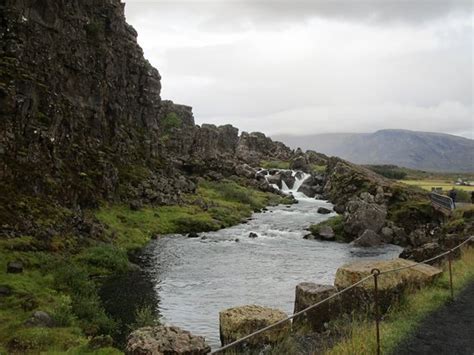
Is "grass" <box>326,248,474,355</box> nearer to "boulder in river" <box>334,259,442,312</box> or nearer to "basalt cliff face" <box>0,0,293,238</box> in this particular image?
"boulder in river" <box>334,259,442,312</box>

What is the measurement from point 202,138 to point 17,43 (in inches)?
4085

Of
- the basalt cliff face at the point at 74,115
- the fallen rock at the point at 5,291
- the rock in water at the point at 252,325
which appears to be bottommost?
the fallen rock at the point at 5,291

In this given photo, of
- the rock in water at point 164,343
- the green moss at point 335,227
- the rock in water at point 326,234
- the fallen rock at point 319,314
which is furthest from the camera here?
the green moss at point 335,227

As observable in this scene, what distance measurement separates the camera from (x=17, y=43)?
63.3 meters

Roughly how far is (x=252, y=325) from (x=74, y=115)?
6054 centimetres

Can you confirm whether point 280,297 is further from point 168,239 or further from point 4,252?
point 168,239

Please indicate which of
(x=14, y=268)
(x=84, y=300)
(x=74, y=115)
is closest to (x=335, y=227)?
(x=74, y=115)

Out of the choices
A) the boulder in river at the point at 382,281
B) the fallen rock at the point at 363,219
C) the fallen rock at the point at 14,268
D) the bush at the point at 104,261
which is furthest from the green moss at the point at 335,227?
the boulder in river at the point at 382,281

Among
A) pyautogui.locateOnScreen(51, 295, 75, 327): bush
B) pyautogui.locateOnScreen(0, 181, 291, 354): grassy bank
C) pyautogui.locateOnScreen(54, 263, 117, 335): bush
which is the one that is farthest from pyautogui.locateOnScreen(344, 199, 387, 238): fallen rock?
pyautogui.locateOnScreen(51, 295, 75, 327): bush

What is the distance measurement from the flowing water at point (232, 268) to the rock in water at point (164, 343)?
11.1 meters

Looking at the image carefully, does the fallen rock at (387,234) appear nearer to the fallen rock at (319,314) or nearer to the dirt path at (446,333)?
the dirt path at (446,333)

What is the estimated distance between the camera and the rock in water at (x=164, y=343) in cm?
1535

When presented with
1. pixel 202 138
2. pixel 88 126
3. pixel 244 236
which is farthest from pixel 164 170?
pixel 202 138

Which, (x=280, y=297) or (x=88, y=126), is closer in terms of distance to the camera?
(x=280, y=297)
